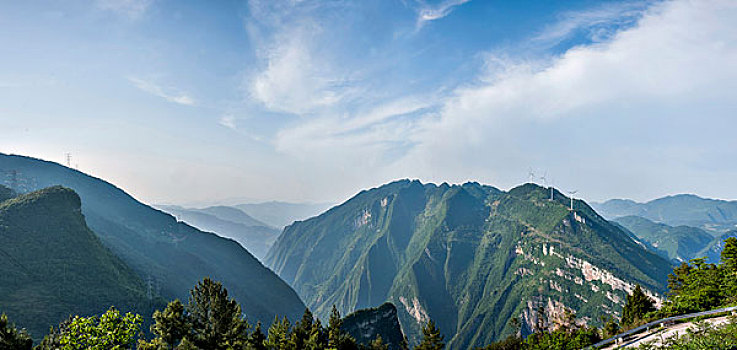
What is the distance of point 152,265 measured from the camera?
15488cm

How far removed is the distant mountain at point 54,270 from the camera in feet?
255

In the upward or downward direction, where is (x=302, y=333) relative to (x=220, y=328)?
downward

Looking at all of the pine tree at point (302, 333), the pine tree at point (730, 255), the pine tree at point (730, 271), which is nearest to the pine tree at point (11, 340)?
the pine tree at point (302, 333)

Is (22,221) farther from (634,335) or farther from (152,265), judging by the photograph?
(634,335)

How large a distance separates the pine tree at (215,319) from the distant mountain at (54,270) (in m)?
56.3

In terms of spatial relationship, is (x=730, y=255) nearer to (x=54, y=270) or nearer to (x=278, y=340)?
(x=278, y=340)

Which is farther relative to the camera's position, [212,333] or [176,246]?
[176,246]

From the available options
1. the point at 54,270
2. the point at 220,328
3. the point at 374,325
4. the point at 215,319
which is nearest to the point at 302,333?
the point at 220,328

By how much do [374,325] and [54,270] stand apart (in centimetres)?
10278

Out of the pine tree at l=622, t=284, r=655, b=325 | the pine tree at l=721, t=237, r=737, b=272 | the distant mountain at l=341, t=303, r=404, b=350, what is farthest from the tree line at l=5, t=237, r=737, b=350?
the distant mountain at l=341, t=303, r=404, b=350

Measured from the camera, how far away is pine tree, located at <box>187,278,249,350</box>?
36.8m

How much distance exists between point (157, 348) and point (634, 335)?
4229 centimetres

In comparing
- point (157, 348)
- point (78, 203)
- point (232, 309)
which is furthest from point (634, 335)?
point (78, 203)

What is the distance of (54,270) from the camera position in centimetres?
9106
